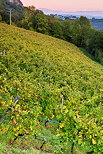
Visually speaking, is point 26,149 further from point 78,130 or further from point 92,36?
point 92,36

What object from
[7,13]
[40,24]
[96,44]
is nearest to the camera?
[96,44]

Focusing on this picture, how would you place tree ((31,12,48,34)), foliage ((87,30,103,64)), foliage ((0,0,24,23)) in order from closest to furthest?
foliage ((87,30,103,64)) < tree ((31,12,48,34)) < foliage ((0,0,24,23))

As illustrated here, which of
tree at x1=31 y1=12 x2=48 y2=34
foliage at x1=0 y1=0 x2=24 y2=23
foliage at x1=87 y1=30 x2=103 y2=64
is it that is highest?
foliage at x1=0 y1=0 x2=24 y2=23

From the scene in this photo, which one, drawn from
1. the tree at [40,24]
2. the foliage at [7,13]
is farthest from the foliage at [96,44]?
the foliage at [7,13]

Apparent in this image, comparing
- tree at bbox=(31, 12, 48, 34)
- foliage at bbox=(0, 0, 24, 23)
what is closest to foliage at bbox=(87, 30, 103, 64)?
tree at bbox=(31, 12, 48, 34)

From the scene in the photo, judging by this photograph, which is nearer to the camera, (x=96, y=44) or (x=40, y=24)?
(x=96, y=44)

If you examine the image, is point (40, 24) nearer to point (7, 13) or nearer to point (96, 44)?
point (96, 44)

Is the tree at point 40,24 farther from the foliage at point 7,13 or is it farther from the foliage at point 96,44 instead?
the foliage at point 96,44

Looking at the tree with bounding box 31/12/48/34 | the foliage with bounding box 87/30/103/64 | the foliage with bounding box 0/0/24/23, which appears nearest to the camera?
the foliage with bounding box 87/30/103/64

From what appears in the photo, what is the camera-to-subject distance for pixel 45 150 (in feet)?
16.8

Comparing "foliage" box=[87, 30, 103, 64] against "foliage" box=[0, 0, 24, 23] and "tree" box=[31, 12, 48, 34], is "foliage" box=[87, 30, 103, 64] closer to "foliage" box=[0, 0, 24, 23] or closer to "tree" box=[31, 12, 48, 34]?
"tree" box=[31, 12, 48, 34]

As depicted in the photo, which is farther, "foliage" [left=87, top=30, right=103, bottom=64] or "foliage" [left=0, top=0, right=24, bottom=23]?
"foliage" [left=0, top=0, right=24, bottom=23]

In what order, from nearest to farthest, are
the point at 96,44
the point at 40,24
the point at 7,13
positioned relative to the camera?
the point at 96,44 < the point at 40,24 < the point at 7,13

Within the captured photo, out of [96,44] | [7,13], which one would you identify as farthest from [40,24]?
[7,13]
